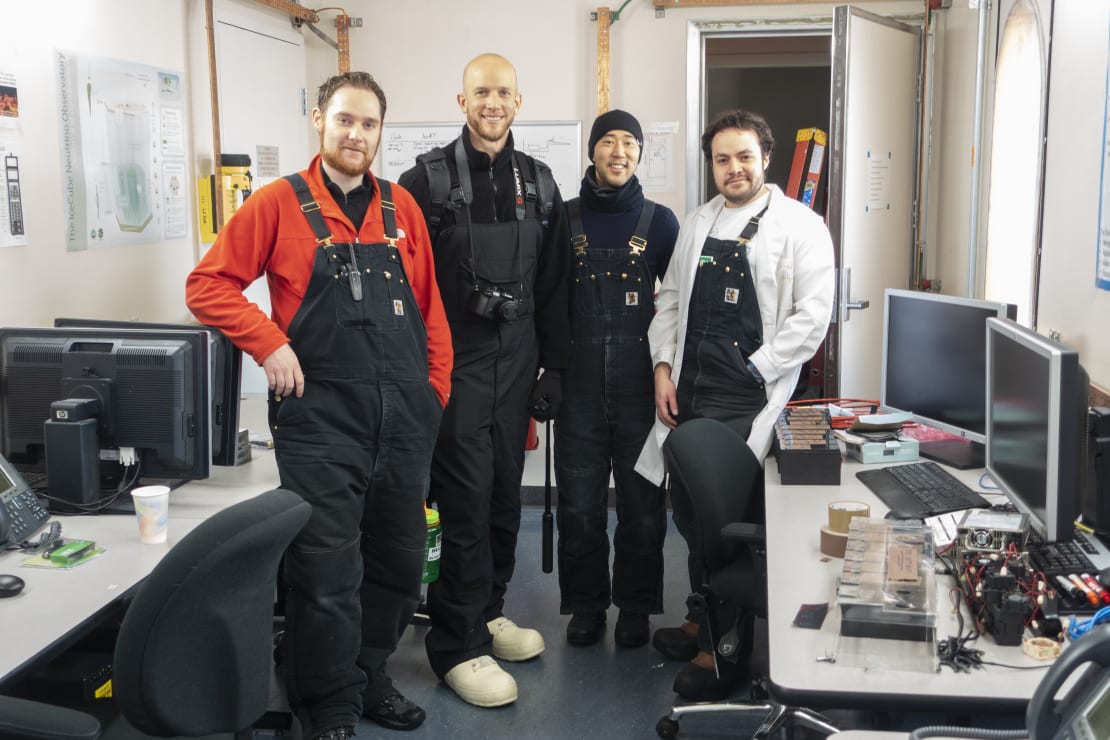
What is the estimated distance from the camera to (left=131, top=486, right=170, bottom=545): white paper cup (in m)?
2.28

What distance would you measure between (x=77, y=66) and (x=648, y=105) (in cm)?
243

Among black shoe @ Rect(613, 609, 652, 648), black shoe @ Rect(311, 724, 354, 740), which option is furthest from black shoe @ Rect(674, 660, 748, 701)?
black shoe @ Rect(311, 724, 354, 740)

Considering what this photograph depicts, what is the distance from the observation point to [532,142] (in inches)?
190

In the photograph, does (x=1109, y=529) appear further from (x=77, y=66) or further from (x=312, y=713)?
(x=77, y=66)

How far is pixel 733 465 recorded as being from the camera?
2.67m

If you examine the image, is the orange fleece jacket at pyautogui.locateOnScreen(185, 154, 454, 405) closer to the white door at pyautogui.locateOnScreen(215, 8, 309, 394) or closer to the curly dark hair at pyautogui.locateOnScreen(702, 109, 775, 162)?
the curly dark hair at pyautogui.locateOnScreen(702, 109, 775, 162)

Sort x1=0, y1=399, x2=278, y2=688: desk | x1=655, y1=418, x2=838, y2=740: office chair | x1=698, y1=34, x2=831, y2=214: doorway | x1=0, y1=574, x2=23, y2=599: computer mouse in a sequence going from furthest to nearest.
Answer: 1. x1=698, y1=34, x2=831, y2=214: doorway
2. x1=655, y1=418, x2=838, y2=740: office chair
3. x1=0, y1=574, x2=23, y2=599: computer mouse
4. x1=0, y1=399, x2=278, y2=688: desk

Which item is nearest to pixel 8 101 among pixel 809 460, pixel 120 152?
pixel 120 152

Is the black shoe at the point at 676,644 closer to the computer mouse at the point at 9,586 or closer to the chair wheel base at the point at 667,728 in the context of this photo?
the chair wheel base at the point at 667,728

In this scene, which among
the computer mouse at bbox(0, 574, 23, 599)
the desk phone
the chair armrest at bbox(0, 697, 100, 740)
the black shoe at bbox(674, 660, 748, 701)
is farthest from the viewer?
the black shoe at bbox(674, 660, 748, 701)

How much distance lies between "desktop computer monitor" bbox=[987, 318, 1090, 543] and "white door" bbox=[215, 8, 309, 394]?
270 cm

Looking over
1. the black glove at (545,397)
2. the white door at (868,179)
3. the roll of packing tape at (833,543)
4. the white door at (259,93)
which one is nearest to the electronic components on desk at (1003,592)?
the roll of packing tape at (833,543)

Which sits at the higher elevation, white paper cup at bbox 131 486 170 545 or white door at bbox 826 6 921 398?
white door at bbox 826 6 921 398

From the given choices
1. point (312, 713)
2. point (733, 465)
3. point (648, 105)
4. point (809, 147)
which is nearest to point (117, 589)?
point (312, 713)
